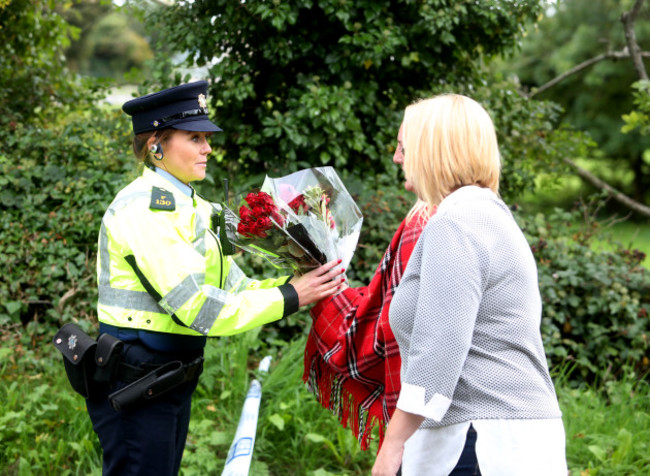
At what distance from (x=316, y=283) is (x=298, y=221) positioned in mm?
280

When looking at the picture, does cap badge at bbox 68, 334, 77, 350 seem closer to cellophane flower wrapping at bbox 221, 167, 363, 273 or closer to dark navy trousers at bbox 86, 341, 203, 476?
dark navy trousers at bbox 86, 341, 203, 476

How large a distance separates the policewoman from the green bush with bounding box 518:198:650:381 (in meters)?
3.07

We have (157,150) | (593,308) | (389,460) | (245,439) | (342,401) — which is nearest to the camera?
(389,460)

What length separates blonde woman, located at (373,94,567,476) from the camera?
1668 millimetres

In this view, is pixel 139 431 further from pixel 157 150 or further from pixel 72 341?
pixel 157 150

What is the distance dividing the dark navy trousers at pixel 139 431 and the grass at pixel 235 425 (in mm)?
1095

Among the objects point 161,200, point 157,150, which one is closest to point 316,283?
point 161,200

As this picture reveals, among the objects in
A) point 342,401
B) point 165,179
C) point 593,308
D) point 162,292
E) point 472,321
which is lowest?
point 593,308

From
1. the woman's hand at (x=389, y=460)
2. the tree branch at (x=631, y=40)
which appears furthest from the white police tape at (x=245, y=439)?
the tree branch at (x=631, y=40)

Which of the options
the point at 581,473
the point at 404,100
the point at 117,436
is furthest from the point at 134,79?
the point at 581,473

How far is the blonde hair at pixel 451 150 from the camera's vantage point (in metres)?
1.87

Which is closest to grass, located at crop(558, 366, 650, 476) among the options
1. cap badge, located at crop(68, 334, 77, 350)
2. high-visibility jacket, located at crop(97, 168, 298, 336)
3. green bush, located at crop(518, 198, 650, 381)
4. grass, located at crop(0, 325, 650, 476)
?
grass, located at crop(0, 325, 650, 476)

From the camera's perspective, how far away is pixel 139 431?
2.33m

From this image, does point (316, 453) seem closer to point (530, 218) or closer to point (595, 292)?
point (595, 292)
